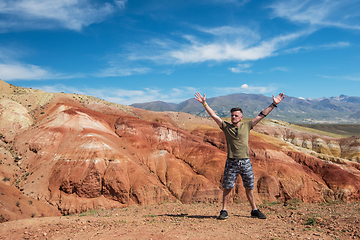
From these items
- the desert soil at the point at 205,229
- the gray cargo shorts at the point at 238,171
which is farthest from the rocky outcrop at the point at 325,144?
the gray cargo shorts at the point at 238,171

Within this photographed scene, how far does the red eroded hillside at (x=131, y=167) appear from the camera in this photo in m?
21.8

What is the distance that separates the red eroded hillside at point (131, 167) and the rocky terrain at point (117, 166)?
0.10 meters

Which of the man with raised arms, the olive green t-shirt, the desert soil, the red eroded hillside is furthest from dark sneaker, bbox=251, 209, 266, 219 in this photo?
the red eroded hillside

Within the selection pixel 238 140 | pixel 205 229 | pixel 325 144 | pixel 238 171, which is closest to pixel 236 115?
pixel 238 140

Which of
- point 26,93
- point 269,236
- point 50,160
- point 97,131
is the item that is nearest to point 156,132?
point 97,131

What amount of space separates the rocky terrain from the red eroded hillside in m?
0.10

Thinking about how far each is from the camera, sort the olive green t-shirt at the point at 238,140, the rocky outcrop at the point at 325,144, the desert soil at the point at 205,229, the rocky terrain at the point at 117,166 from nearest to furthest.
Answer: the desert soil at the point at 205,229, the olive green t-shirt at the point at 238,140, the rocky terrain at the point at 117,166, the rocky outcrop at the point at 325,144

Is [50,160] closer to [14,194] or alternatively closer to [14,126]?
[14,194]

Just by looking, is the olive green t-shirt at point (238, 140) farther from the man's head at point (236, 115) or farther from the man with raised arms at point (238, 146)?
the man's head at point (236, 115)

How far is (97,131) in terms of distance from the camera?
1123 inches

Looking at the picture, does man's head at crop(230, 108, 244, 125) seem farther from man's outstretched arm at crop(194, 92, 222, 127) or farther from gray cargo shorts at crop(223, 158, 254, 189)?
gray cargo shorts at crop(223, 158, 254, 189)

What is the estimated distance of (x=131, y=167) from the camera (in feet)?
81.3

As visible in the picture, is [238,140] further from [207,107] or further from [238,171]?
[207,107]

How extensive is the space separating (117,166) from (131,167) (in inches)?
65.9
